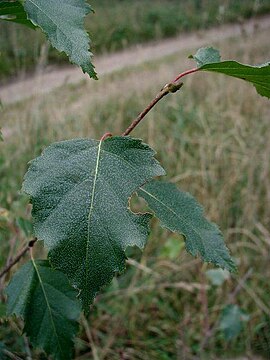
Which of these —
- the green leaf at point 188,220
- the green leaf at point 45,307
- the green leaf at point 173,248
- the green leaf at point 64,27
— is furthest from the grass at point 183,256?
the green leaf at point 64,27

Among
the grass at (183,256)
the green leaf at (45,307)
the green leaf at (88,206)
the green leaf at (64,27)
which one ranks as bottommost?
the grass at (183,256)

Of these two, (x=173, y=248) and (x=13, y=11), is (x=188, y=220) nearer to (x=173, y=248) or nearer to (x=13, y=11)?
(x=13, y=11)

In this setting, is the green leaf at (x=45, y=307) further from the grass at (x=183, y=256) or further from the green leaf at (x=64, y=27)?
the green leaf at (x=64, y=27)

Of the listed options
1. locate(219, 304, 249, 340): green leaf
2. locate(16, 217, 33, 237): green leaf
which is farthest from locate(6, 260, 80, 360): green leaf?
locate(219, 304, 249, 340): green leaf

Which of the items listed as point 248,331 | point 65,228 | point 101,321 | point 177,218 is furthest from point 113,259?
point 248,331

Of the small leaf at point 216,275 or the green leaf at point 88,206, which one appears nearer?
the green leaf at point 88,206

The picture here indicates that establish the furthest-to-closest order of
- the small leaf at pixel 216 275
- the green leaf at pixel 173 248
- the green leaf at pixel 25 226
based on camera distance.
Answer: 1. the green leaf at pixel 173 248
2. the small leaf at pixel 216 275
3. the green leaf at pixel 25 226

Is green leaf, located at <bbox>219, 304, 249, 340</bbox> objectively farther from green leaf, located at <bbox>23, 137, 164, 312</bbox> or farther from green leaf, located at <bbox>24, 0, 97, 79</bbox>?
green leaf, located at <bbox>24, 0, 97, 79</bbox>

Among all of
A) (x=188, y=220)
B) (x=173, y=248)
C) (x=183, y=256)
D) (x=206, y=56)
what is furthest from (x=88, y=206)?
(x=183, y=256)
